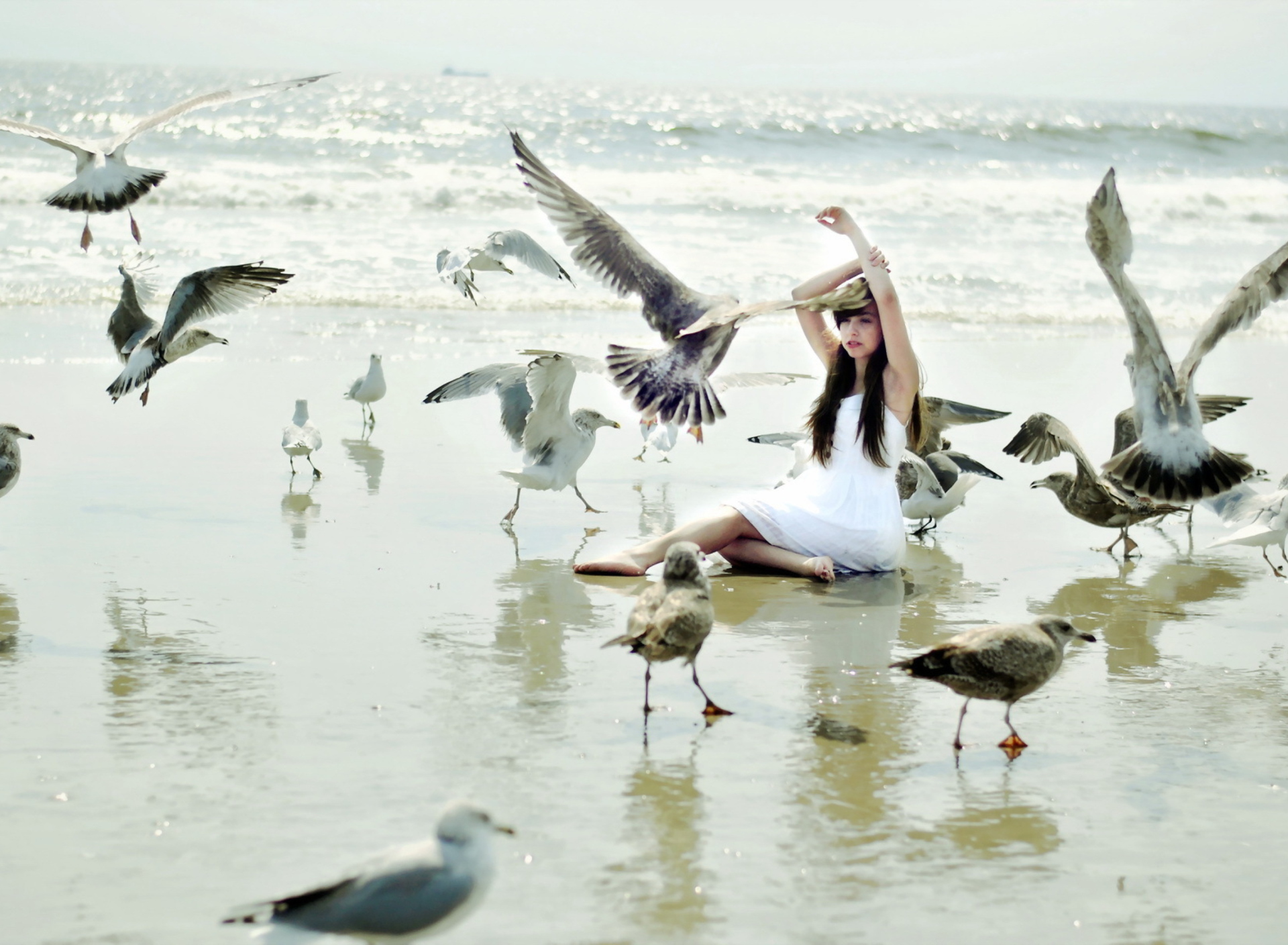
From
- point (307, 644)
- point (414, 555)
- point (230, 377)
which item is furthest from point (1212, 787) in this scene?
point (230, 377)

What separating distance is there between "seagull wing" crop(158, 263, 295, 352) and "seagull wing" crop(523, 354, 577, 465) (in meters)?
1.74

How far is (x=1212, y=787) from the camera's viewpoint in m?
3.42

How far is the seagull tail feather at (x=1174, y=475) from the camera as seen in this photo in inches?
210

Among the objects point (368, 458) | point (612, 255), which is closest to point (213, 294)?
point (368, 458)

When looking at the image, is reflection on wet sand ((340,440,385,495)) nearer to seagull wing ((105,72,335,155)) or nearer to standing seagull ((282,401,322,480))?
standing seagull ((282,401,322,480))

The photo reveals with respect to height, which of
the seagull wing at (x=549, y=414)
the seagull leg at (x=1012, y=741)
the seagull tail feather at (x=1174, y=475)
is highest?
the seagull wing at (x=549, y=414)

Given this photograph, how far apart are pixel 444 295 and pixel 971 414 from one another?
8951 millimetres

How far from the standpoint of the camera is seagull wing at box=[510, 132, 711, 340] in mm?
6188

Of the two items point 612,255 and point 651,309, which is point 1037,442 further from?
point 612,255

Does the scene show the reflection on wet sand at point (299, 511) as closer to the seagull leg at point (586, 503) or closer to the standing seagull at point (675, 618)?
the seagull leg at point (586, 503)

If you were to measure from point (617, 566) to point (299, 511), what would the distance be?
1732 mm

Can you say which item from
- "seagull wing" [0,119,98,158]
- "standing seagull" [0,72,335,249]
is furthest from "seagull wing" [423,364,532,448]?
"seagull wing" [0,119,98,158]

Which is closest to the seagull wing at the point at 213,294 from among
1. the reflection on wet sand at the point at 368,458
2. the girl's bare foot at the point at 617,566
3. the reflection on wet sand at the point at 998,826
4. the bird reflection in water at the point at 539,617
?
the reflection on wet sand at the point at 368,458

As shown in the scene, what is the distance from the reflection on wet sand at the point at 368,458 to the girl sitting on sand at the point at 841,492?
6.50 feet
